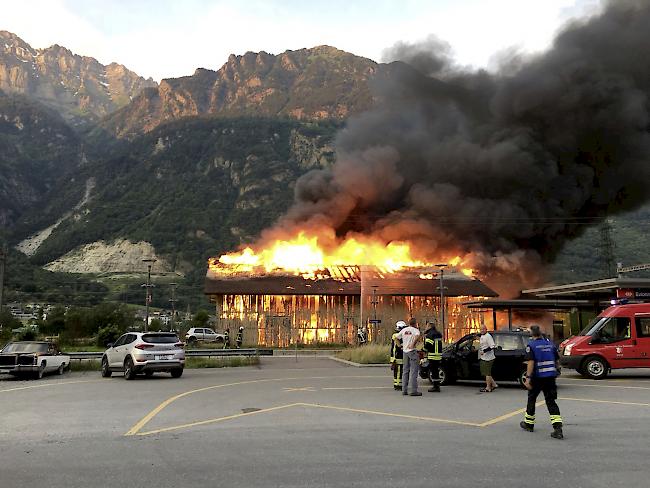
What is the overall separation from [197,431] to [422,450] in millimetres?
3466

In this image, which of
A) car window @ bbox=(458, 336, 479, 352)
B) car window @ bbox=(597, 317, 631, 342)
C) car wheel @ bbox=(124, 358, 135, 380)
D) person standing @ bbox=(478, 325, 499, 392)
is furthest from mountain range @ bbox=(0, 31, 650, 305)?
person standing @ bbox=(478, 325, 499, 392)

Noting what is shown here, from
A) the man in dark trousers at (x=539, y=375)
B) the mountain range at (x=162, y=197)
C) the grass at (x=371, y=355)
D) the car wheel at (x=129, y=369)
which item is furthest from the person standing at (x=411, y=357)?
the mountain range at (x=162, y=197)

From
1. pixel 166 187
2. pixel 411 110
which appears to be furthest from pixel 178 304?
pixel 411 110

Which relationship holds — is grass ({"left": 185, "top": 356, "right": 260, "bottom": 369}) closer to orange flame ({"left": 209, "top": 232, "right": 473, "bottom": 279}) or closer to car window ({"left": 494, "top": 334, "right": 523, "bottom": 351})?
car window ({"left": 494, "top": 334, "right": 523, "bottom": 351})

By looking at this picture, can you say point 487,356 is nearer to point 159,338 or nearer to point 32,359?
point 159,338

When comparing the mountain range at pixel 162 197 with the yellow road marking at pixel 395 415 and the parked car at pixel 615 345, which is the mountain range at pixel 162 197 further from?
the yellow road marking at pixel 395 415

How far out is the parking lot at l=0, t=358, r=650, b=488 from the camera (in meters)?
5.84

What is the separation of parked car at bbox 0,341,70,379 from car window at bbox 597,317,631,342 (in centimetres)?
1778

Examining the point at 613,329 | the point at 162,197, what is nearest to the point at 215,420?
the point at 613,329

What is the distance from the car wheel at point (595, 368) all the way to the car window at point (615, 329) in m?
0.68

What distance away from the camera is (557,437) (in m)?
7.75

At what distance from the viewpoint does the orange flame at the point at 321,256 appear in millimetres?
44844

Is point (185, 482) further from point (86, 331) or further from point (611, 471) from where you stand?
point (86, 331)

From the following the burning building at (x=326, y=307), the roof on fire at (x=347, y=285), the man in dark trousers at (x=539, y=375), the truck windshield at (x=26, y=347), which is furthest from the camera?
the roof on fire at (x=347, y=285)
